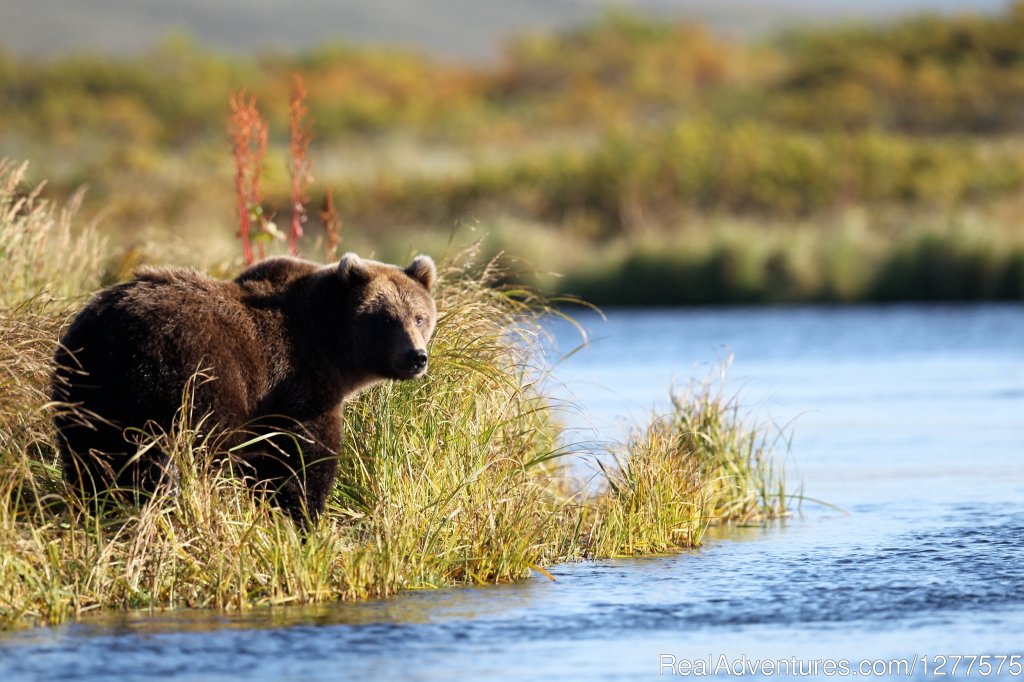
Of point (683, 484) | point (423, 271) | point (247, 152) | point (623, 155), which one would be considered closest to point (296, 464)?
point (423, 271)

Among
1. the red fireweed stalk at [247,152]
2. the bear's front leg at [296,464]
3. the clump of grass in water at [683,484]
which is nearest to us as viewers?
the bear's front leg at [296,464]

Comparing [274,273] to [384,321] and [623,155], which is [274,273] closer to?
[384,321]

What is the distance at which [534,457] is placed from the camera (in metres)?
10.0

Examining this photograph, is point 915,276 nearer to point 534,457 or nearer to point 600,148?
point 600,148

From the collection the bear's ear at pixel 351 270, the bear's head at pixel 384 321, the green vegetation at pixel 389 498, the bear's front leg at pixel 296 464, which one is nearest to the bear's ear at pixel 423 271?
the bear's head at pixel 384 321

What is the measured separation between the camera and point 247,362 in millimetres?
8203

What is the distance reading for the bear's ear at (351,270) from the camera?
8.47m

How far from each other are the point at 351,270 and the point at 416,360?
1.90 feet

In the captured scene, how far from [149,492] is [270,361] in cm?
87

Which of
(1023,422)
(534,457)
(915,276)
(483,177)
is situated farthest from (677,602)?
(483,177)

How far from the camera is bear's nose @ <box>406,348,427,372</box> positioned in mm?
8383

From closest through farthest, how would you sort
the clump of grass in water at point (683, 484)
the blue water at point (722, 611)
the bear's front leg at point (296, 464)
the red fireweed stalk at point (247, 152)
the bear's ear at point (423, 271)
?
the blue water at point (722, 611) → the bear's front leg at point (296, 464) → the bear's ear at point (423, 271) → the clump of grass in water at point (683, 484) → the red fireweed stalk at point (247, 152)

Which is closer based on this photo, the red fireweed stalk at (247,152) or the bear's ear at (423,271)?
the bear's ear at (423,271)

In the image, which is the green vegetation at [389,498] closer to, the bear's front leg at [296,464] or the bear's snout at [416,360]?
the bear's front leg at [296,464]
